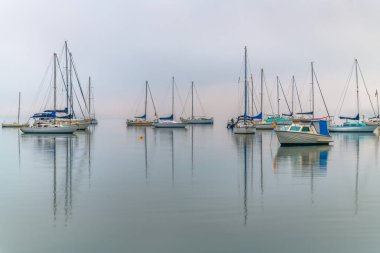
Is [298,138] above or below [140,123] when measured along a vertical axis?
below

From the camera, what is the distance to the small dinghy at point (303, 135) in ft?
117

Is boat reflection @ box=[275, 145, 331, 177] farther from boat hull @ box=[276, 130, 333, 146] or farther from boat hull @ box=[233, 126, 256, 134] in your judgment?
boat hull @ box=[233, 126, 256, 134]

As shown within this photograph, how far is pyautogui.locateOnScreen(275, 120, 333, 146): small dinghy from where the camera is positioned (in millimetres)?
35750

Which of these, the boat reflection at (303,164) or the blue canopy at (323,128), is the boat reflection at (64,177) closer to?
the boat reflection at (303,164)

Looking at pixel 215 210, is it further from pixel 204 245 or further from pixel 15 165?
pixel 15 165

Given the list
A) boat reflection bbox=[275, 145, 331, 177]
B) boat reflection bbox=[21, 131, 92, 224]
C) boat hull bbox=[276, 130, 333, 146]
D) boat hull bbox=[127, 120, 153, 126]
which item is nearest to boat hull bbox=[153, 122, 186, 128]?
boat hull bbox=[127, 120, 153, 126]

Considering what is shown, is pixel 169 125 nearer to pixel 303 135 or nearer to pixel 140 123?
pixel 140 123

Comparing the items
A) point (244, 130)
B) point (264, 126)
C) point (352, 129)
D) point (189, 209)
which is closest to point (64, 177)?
point (189, 209)

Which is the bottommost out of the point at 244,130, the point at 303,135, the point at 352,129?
the point at 303,135

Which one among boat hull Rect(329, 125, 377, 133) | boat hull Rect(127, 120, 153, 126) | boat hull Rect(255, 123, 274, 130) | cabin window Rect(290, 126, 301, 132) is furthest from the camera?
boat hull Rect(127, 120, 153, 126)

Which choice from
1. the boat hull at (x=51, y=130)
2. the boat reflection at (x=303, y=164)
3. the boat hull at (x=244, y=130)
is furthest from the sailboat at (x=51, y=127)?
the boat reflection at (x=303, y=164)

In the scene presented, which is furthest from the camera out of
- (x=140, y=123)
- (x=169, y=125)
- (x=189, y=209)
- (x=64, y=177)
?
(x=140, y=123)

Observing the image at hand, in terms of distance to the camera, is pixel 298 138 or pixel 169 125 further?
pixel 169 125

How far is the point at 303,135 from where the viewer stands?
3575cm
